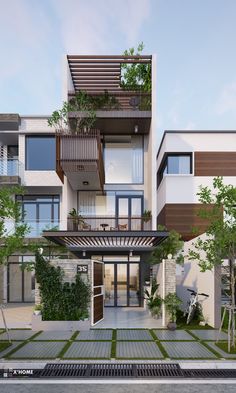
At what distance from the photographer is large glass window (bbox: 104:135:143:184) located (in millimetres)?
22312

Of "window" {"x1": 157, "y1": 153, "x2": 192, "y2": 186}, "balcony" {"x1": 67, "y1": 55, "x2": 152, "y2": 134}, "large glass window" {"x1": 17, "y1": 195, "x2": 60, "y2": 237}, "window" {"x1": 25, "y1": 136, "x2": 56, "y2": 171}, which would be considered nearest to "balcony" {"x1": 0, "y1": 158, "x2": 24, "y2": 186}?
"window" {"x1": 25, "y1": 136, "x2": 56, "y2": 171}

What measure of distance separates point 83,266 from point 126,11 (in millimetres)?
9419

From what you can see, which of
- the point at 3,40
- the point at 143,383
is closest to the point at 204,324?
the point at 143,383

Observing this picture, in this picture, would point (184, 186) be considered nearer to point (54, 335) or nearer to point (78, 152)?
point (78, 152)

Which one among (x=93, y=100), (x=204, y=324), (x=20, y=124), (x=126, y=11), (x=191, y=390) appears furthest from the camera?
(x=20, y=124)

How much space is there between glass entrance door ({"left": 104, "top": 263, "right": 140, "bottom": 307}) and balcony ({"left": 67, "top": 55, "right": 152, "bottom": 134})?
7897 mm

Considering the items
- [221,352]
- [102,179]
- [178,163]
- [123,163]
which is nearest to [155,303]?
[221,352]

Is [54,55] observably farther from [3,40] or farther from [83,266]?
[83,266]

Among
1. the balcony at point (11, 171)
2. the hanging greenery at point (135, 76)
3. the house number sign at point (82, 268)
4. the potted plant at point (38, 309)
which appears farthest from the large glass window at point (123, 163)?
the potted plant at point (38, 309)

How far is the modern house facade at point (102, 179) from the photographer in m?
20.3

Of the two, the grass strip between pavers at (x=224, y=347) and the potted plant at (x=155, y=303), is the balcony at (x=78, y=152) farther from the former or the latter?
the grass strip between pavers at (x=224, y=347)

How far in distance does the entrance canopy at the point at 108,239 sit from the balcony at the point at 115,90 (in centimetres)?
671

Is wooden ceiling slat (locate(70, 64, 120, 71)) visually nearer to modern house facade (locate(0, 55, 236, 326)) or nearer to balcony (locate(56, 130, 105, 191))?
modern house facade (locate(0, 55, 236, 326))

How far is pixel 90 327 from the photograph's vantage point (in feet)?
47.2
